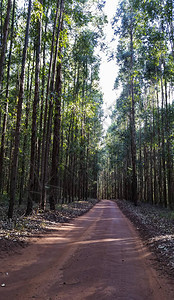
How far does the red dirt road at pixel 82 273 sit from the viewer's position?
3744 mm

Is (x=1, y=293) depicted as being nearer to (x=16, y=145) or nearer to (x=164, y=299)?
(x=164, y=299)

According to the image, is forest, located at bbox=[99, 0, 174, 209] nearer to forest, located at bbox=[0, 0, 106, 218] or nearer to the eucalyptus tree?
the eucalyptus tree

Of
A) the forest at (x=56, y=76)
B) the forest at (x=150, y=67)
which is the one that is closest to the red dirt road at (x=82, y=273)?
the forest at (x=56, y=76)

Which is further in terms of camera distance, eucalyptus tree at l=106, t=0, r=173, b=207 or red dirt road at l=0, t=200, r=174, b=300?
eucalyptus tree at l=106, t=0, r=173, b=207

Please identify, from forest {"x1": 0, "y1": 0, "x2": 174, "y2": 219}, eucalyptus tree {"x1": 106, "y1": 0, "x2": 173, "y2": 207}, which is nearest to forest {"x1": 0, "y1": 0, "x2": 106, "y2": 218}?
forest {"x1": 0, "y1": 0, "x2": 174, "y2": 219}

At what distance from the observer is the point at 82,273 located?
4648 mm

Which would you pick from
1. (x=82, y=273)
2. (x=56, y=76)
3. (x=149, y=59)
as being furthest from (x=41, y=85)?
(x=82, y=273)

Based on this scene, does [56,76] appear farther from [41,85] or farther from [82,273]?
[82,273]

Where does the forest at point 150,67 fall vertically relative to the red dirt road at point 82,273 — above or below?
above

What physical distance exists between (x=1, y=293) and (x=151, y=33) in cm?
1577

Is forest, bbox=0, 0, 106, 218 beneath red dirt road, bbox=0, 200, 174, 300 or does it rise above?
above

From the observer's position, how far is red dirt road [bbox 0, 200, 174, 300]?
3.74 meters

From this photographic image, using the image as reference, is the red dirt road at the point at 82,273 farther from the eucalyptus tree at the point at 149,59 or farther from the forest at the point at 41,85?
the eucalyptus tree at the point at 149,59

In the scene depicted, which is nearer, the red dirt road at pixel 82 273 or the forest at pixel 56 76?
the red dirt road at pixel 82 273
